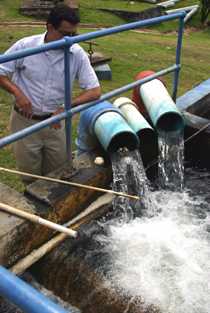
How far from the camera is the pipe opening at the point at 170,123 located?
14.7 ft

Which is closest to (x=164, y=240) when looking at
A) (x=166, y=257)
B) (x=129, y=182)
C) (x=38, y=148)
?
(x=166, y=257)

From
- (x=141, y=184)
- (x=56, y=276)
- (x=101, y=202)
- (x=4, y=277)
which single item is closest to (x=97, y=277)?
(x=56, y=276)

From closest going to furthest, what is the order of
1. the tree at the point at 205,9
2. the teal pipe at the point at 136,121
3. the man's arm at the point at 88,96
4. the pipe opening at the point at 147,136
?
the man's arm at the point at 88,96 → the teal pipe at the point at 136,121 → the pipe opening at the point at 147,136 → the tree at the point at 205,9

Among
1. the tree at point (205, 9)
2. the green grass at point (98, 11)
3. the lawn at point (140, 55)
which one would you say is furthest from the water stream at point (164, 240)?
the tree at point (205, 9)

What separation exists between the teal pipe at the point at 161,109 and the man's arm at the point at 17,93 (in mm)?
1417

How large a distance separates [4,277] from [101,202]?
2.87 meters

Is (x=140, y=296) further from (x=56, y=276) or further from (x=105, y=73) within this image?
(x=105, y=73)

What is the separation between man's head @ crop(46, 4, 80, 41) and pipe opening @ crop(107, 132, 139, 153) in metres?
1.06

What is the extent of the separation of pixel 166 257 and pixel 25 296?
2.70m

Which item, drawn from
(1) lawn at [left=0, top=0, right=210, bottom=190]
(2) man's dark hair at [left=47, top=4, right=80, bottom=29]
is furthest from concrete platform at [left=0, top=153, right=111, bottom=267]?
(1) lawn at [left=0, top=0, right=210, bottom=190]

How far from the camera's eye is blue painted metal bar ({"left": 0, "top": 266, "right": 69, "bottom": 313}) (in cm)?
113

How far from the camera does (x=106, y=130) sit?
4020 mm

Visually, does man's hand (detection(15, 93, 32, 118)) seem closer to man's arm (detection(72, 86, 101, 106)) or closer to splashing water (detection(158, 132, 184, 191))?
man's arm (detection(72, 86, 101, 106))

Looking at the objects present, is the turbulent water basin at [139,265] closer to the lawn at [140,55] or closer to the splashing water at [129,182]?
the splashing water at [129,182]
